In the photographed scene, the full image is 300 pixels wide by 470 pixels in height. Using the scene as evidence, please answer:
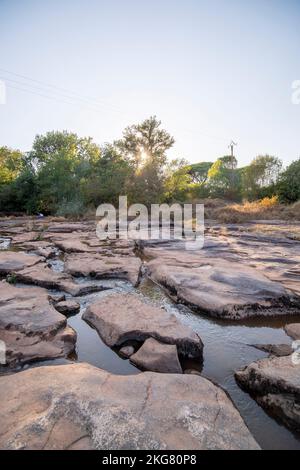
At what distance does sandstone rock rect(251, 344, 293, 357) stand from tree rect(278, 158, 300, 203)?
22237 mm

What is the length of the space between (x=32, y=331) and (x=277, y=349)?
6.84 ft

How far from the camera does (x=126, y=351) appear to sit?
2.53 m

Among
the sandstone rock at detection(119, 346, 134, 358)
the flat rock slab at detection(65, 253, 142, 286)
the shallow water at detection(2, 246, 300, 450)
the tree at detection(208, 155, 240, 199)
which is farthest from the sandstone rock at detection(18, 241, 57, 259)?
the tree at detection(208, 155, 240, 199)

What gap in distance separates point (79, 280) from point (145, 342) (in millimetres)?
2339

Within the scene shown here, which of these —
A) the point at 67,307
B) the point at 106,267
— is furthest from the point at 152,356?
the point at 106,267

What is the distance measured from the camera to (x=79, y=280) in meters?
4.62

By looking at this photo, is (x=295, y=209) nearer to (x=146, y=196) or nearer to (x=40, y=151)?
(x=146, y=196)

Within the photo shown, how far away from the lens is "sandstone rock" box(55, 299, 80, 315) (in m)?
3.35

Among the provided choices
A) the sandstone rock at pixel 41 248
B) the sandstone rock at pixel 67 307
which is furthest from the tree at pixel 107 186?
the sandstone rock at pixel 67 307

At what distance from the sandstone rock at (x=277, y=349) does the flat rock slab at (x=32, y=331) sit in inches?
64.0

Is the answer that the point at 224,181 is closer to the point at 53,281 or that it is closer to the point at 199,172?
the point at 199,172

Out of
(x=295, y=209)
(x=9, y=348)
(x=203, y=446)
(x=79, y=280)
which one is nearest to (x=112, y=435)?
(x=203, y=446)

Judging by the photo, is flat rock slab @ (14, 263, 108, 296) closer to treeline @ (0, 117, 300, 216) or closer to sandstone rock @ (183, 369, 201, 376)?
sandstone rock @ (183, 369, 201, 376)

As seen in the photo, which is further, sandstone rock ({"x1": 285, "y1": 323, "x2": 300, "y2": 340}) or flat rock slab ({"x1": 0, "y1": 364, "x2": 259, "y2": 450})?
sandstone rock ({"x1": 285, "y1": 323, "x2": 300, "y2": 340})
